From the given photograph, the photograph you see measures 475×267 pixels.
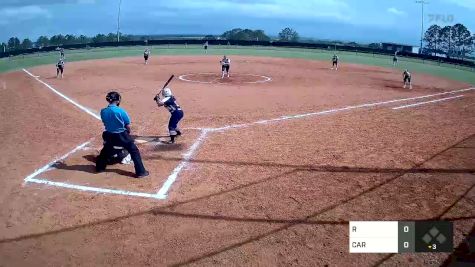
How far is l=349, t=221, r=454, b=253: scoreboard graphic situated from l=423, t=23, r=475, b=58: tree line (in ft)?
151

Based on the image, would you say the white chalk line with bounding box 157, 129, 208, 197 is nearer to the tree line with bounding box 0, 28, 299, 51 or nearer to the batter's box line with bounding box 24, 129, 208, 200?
the batter's box line with bounding box 24, 129, 208, 200

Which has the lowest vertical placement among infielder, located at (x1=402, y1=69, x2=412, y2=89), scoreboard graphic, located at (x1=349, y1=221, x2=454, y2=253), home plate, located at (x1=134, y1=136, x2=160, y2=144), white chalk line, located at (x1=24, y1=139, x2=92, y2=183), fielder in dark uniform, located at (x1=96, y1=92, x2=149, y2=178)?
scoreboard graphic, located at (x1=349, y1=221, x2=454, y2=253)

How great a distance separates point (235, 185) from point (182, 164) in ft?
5.86

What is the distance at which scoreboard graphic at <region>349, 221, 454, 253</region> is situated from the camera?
551 cm

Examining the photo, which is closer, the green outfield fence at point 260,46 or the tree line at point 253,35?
the green outfield fence at point 260,46

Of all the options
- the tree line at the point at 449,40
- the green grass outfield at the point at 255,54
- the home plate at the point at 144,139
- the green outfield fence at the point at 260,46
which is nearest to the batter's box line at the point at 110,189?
the home plate at the point at 144,139

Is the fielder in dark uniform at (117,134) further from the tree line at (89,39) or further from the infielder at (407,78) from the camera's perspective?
the tree line at (89,39)

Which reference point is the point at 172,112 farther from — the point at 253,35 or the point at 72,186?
the point at 253,35

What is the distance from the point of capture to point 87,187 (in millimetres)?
7895

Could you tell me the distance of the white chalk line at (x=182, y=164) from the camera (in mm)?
7832

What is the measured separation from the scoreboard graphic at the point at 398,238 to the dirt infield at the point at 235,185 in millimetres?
140

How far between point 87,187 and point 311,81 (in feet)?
69.3

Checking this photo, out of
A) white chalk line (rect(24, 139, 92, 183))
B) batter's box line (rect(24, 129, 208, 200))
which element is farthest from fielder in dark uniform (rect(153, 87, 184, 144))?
white chalk line (rect(24, 139, 92, 183))

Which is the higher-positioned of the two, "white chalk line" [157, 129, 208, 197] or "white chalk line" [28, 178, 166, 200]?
"white chalk line" [157, 129, 208, 197]
